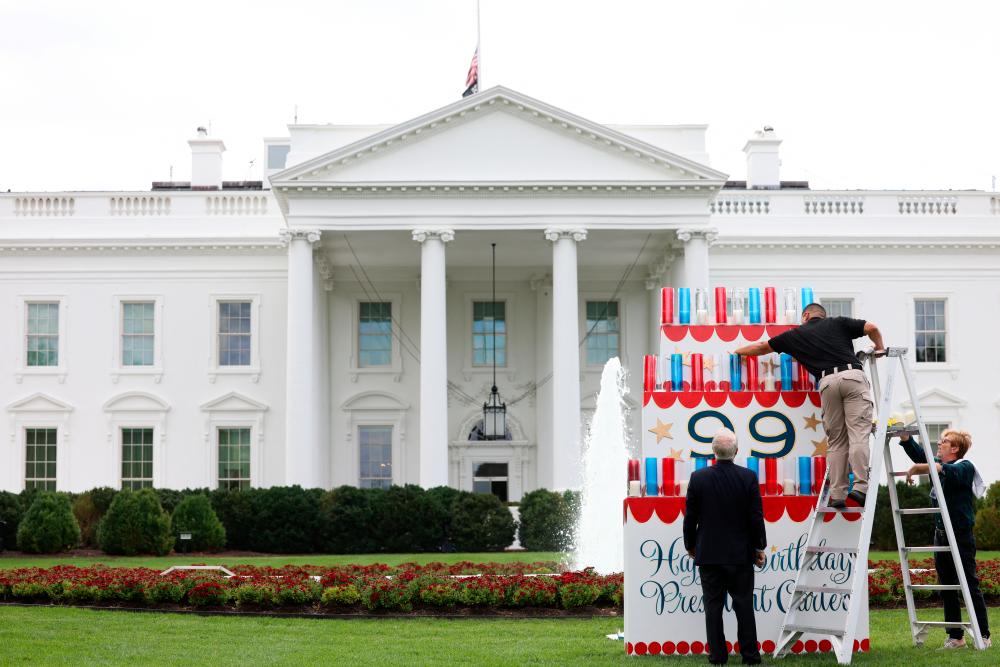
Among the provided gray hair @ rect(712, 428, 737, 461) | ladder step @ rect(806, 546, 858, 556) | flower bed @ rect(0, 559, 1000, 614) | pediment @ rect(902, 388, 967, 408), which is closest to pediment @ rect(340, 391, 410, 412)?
pediment @ rect(902, 388, 967, 408)

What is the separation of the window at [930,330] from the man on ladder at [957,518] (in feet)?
89.4

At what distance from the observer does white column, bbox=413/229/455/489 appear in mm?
30855

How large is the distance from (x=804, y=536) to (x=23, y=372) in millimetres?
30157

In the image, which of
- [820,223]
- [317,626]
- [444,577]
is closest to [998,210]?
[820,223]

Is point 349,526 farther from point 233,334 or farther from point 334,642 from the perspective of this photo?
point 334,642

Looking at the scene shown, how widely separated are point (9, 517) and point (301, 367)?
7.82 metres

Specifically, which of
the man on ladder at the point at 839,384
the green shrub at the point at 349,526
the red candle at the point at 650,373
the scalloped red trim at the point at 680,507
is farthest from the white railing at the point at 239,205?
the man on ladder at the point at 839,384

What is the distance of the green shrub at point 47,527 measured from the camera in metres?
25.9

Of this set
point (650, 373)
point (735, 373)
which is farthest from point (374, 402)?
point (735, 373)

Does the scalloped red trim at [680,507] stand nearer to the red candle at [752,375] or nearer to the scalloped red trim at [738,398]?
the scalloped red trim at [738,398]

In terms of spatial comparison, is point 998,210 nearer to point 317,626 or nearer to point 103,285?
point 103,285

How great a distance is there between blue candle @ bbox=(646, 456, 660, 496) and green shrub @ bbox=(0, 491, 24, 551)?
807 inches

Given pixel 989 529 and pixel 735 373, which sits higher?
pixel 735 373

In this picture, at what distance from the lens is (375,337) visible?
37281 mm
